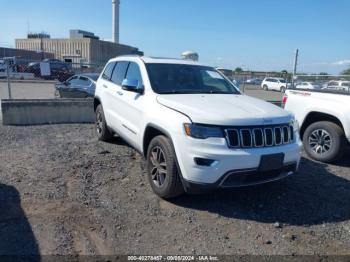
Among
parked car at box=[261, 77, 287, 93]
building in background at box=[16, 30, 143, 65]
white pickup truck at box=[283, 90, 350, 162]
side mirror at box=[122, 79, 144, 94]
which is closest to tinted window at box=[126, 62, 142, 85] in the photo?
side mirror at box=[122, 79, 144, 94]

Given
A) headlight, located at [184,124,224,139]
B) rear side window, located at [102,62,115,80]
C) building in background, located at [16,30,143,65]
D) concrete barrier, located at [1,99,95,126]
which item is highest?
building in background, located at [16,30,143,65]

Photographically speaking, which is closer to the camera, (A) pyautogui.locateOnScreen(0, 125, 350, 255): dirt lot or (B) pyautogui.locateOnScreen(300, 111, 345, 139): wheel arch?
(A) pyautogui.locateOnScreen(0, 125, 350, 255): dirt lot

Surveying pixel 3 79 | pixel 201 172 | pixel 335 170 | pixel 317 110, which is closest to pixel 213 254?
pixel 201 172

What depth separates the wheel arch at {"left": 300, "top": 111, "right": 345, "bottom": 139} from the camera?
19.6 ft

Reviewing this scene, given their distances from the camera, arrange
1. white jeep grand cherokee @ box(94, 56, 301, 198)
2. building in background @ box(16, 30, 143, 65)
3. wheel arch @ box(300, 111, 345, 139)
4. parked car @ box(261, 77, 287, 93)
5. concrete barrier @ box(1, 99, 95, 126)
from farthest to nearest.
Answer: building in background @ box(16, 30, 143, 65)
parked car @ box(261, 77, 287, 93)
concrete barrier @ box(1, 99, 95, 126)
wheel arch @ box(300, 111, 345, 139)
white jeep grand cherokee @ box(94, 56, 301, 198)

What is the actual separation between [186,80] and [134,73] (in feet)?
2.84

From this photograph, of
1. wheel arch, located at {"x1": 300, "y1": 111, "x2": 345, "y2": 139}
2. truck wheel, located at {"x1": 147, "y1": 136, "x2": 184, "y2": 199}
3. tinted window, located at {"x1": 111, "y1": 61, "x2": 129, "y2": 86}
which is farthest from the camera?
wheel arch, located at {"x1": 300, "y1": 111, "x2": 345, "y2": 139}

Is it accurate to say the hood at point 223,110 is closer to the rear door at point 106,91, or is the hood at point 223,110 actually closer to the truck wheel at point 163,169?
the truck wheel at point 163,169

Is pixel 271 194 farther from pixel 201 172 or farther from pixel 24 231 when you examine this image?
pixel 24 231

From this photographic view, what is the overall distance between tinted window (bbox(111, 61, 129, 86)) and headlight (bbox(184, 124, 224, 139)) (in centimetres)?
256

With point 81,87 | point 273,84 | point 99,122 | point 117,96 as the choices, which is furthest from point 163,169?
point 273,84

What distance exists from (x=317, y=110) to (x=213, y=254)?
3.99m

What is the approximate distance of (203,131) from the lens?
3693 mm

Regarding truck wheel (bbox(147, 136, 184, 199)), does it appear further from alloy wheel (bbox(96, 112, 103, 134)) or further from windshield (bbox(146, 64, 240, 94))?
alloy wheel (bbox(96, 112, 103, 134))
